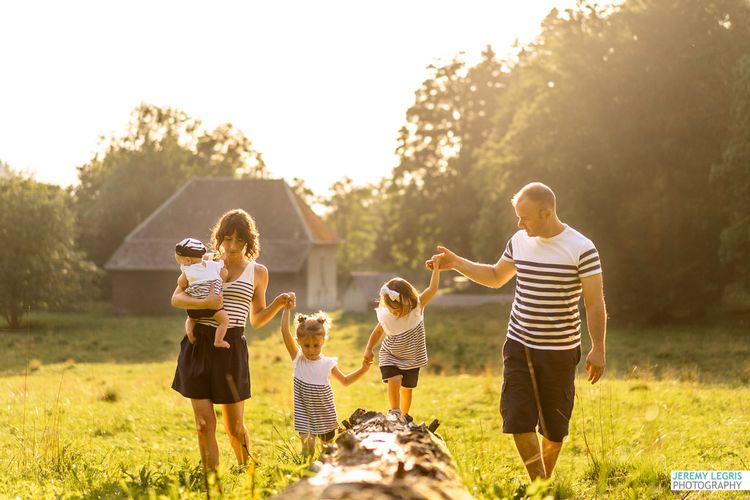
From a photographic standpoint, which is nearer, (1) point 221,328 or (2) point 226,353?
(1) point 221,328

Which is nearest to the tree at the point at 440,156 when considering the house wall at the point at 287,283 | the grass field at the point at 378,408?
the house wall at the point at 287,283

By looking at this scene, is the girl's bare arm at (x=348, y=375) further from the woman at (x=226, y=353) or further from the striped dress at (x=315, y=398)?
the woman at (x=226, y=353)

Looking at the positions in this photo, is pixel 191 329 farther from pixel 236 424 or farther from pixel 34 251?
pixel 34 251

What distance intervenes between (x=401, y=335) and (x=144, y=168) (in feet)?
162

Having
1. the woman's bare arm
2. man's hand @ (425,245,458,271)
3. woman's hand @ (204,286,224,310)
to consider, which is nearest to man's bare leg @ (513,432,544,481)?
man's hand @ (425,245,458,271)

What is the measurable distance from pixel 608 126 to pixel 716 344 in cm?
863

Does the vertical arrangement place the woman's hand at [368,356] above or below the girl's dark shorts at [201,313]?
below

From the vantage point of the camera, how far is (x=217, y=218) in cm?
4441

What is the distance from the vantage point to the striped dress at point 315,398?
684cm

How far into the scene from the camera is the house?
42.5 m

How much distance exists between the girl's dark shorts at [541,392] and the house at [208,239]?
3519 centimetres

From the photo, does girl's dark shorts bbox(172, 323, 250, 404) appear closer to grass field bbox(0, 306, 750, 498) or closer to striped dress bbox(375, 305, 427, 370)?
grass field bbox(0, 306, 750, 498)

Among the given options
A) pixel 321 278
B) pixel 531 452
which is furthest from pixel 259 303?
pixel 321 278

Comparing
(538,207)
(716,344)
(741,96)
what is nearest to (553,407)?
(538,207)
